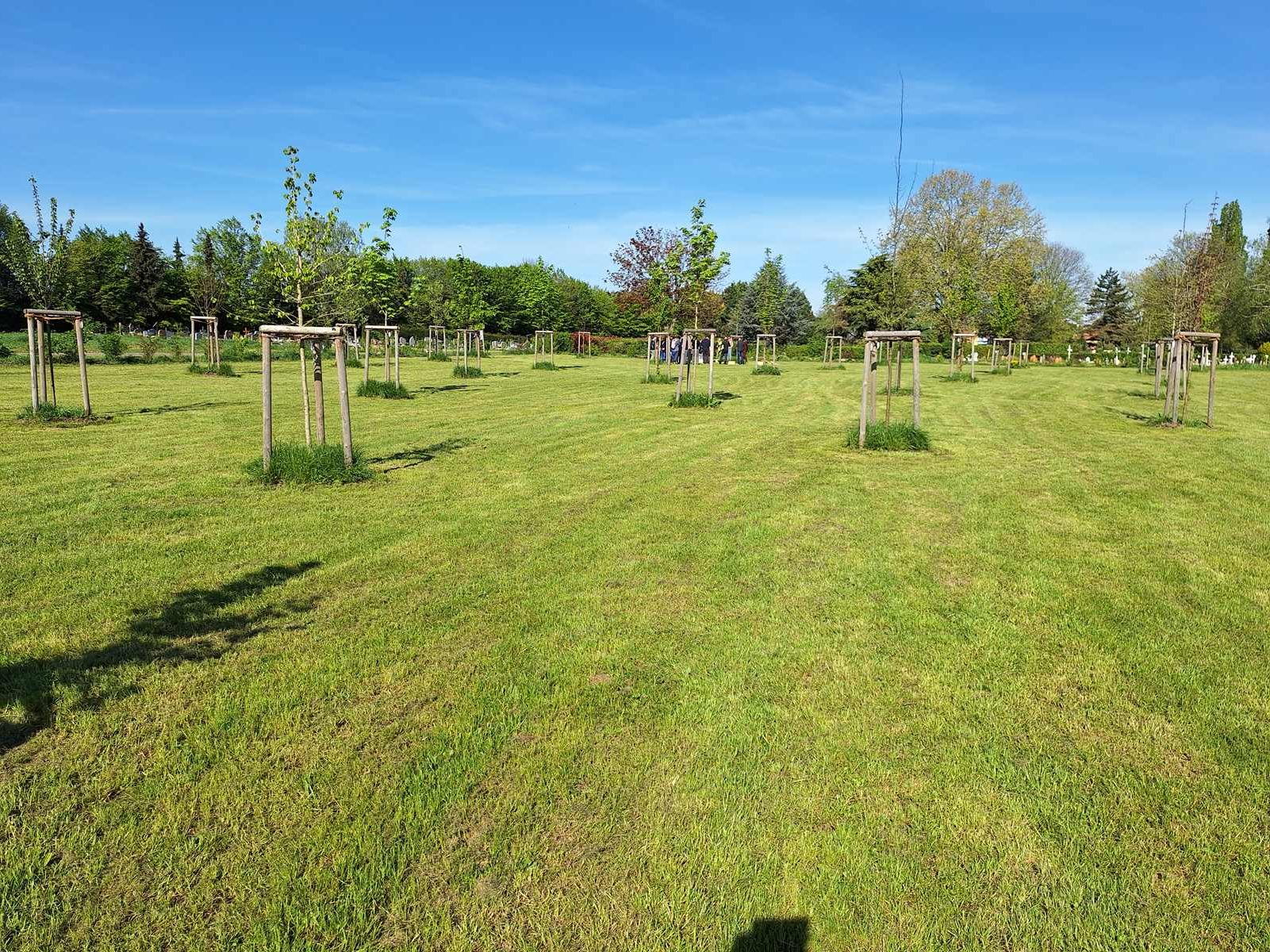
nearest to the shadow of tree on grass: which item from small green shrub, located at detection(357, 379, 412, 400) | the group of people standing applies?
small green shrub, located at detection(357, 379, 412, 400)

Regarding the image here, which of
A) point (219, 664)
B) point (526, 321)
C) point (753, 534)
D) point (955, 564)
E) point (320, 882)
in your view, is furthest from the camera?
point (526, 321)

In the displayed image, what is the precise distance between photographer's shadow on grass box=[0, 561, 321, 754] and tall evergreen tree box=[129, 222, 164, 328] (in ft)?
238

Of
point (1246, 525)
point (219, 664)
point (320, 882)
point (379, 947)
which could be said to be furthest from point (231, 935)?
point (1246, 525)

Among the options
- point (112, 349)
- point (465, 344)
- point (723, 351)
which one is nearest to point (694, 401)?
point (465, 344)

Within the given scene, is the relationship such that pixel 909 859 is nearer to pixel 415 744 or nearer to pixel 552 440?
pixel 415 744

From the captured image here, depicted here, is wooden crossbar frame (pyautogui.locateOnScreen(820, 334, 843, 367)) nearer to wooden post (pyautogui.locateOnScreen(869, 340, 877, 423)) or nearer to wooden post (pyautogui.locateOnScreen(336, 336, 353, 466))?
wooden post (pyautogui.locateOnScreen(869, 340, 877, 423))

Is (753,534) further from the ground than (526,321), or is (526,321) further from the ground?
(526,321)

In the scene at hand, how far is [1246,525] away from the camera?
25.4 ft

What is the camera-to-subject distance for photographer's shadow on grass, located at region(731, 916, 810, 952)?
2.48 metres

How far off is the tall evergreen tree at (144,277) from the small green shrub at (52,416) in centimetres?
6146

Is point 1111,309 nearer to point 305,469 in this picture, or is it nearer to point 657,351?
point 657,351

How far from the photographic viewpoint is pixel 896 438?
1242cm

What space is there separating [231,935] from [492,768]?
1139 mm

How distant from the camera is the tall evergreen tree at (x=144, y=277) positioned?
65250 mm
